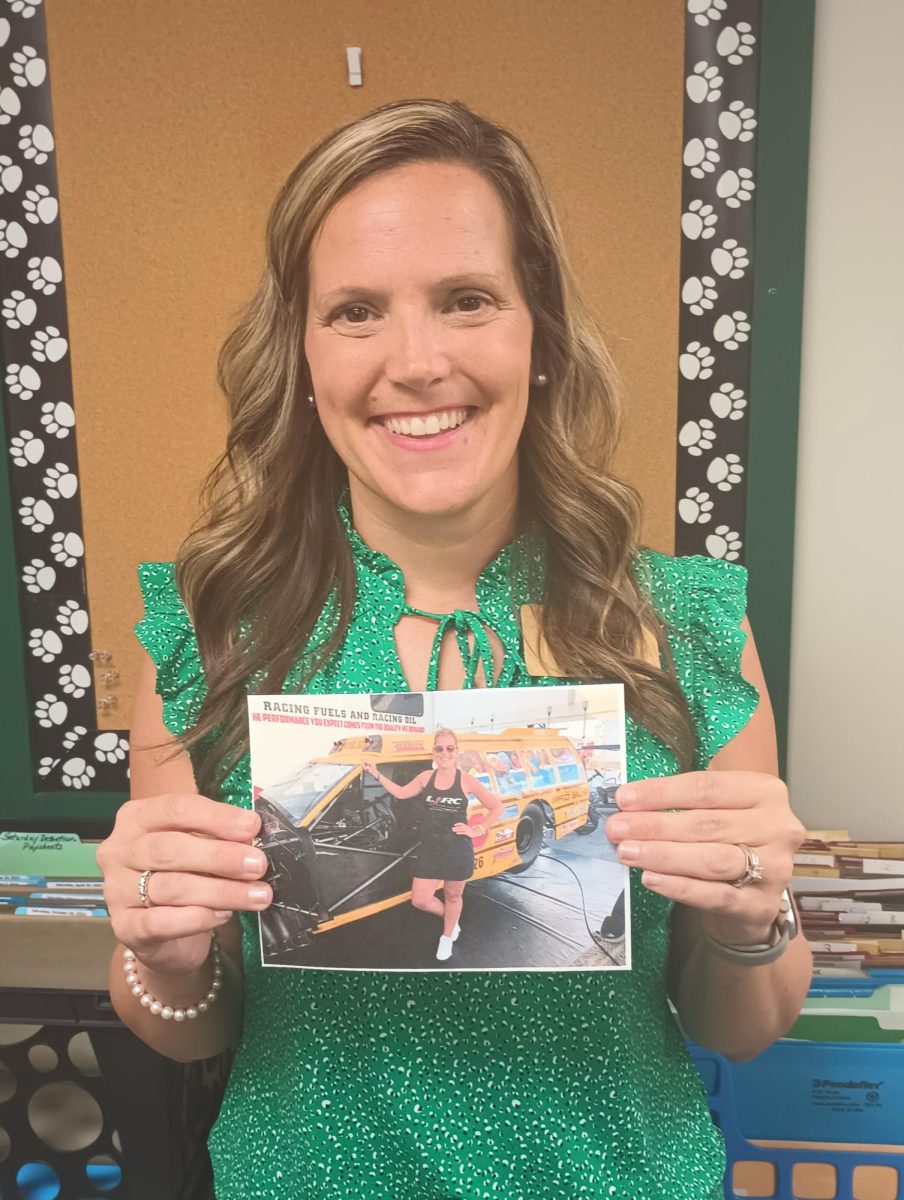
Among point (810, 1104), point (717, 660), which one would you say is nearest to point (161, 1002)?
point (717, 660)

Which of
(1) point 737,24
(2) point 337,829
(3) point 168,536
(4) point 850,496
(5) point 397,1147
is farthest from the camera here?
(3) point 168,536

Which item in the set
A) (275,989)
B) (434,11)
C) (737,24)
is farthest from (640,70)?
(275,989)

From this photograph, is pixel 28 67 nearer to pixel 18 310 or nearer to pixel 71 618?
pixel 18 310

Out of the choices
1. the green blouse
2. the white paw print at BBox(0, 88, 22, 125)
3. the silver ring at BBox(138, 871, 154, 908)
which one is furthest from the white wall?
the white paw print at BBox(0, 88, 22, 125)

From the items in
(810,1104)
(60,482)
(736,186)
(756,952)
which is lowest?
(810,1104)

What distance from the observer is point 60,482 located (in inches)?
71.5

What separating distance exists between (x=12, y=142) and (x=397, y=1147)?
1.70 metres

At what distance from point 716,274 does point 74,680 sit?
1.40 metres

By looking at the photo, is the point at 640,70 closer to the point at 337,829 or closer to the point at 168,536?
the point at 168,536

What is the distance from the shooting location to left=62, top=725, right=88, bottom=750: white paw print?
1.91m

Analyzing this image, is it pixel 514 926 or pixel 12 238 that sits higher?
pixel 12 238

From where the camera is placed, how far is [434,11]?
1.60 m

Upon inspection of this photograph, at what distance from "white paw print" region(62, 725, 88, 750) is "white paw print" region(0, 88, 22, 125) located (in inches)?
43.7

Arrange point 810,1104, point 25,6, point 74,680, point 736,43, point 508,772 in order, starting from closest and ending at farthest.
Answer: point 508,772, point 810,1104, point 736,43, point 25,6, point 74,680
